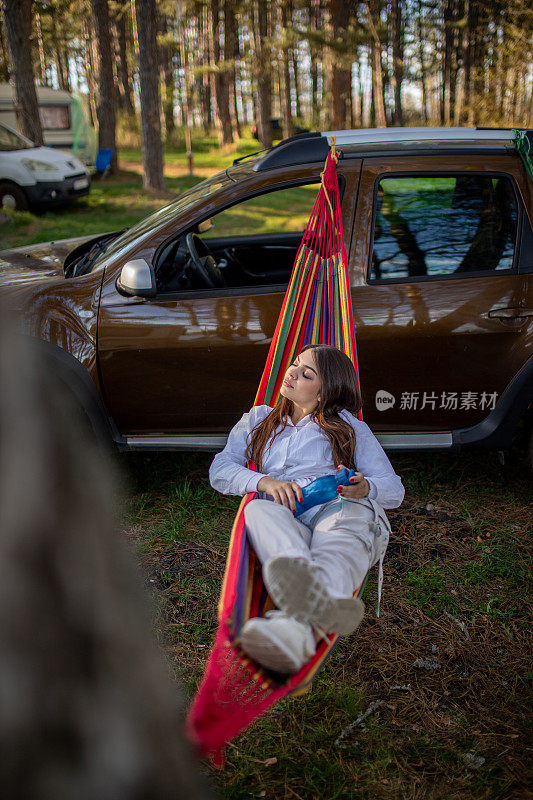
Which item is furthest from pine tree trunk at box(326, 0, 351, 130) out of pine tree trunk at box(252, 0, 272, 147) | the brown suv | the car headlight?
the brown suv

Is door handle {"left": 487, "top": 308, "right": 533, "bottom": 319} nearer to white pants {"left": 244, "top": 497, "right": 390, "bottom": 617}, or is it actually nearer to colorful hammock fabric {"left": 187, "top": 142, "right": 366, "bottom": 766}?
Result: colorful hammock fabric {"left": 187, "top": 142, "right": 366, "bottom": 766}

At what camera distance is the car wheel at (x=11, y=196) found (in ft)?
32.0

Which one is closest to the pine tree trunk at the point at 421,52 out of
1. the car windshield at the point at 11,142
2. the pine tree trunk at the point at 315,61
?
the pine tree trunk at the point at 315,61

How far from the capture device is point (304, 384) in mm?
2494

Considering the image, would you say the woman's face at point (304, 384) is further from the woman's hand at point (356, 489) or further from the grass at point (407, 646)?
the grass at point (407, 646)

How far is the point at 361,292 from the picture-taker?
119 inches

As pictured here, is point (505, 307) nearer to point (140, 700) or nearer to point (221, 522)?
Answer: point (221, 522)

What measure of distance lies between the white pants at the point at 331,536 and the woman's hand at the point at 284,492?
0.17 ft

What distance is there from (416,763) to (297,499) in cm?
89

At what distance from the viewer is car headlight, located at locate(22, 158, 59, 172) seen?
9.68 metres

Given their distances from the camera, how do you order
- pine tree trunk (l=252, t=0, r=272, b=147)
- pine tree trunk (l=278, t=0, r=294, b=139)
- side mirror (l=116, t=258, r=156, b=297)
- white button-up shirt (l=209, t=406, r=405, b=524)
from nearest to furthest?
white button-up shirt (l=209, t=406, r=405, b=524) → side mirror (l=116, t=258, r=156, b=297) → pine tree trunk (l=252, t=0, r=272, b=147) → pine tree trunk (l=278, t=0, r=294, b=139)

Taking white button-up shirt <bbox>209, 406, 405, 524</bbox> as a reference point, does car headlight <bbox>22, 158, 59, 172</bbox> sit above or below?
above

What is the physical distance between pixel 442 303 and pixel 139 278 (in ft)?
4.76

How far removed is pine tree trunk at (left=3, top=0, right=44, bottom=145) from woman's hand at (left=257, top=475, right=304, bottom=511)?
11802 mm
